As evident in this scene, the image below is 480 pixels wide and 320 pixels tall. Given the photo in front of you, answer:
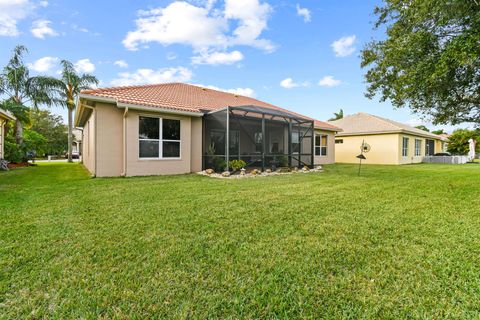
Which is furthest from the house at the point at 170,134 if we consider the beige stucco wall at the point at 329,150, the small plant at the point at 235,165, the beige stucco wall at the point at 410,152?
the beige stucco wall at the point at 410,152

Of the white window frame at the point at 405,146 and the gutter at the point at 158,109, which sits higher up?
the gutter at the point at 158,109

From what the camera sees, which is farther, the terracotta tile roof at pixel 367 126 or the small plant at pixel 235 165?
the terracotta tile roof at pixel 367 126

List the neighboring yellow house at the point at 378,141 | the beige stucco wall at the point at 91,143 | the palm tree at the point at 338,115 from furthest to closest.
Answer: the palm tree at the point at 338,115 < the neighboring yellow house at the point at 378,141 < the beige stucco wall at the point at 91,143

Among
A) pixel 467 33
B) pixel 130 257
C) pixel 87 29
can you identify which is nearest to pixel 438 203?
pixel 467 33

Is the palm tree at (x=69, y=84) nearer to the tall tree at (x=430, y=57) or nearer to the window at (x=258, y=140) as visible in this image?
the window at (x=258, y=140)

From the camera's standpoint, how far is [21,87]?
680 inches

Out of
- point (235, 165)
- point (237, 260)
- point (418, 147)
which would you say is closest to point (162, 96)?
point (235, 165)

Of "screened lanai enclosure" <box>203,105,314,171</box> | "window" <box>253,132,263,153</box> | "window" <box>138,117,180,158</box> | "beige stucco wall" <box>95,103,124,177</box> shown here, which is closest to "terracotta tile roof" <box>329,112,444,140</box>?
"screened lanai enclosure" <box>203,105,314,171</box>

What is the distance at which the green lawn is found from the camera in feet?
6.28

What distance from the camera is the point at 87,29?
12.9 metres

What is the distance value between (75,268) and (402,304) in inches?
119

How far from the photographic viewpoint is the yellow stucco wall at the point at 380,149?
64.9 ft

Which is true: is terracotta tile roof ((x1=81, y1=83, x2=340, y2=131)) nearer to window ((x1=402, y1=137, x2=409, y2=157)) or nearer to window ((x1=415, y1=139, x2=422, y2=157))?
window ((x1=402, y1=137, x2=409, y2=157))

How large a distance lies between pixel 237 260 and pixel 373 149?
2179cm
